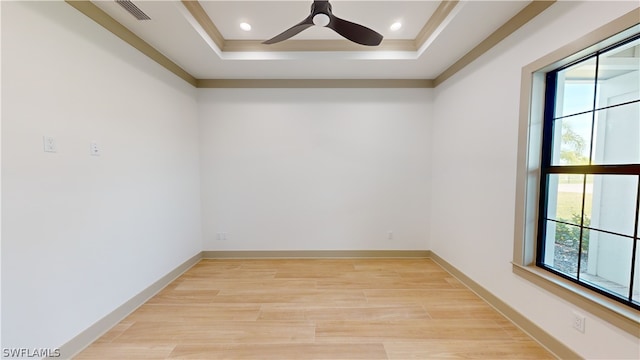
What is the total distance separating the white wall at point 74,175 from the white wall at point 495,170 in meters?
3.53

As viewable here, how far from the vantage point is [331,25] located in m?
1.88

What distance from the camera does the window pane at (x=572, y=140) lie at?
1692 mm

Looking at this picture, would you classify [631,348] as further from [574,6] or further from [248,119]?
[248,119]

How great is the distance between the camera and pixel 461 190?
2832 millimetres

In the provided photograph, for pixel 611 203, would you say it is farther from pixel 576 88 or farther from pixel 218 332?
pixel 218 332

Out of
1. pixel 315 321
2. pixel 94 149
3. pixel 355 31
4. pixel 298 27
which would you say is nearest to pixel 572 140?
pixel 355 31

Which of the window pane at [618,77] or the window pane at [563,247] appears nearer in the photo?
the window pane at [618,77]

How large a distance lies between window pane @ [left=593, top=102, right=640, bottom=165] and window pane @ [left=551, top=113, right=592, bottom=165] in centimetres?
5

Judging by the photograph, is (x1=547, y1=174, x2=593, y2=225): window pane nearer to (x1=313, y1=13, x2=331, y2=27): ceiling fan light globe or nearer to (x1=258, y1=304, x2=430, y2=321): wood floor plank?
(x1=258, y1=304, x2=430, y2=321): wood floor plank

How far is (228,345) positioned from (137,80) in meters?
2.60

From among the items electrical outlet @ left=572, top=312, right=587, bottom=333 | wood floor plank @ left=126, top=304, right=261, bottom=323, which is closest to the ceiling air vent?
wood floor plank @ left=126, top=304, right=261, bottom=323

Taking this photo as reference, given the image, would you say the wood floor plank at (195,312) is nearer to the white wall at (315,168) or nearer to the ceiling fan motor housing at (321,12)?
the white wall at (315,168)

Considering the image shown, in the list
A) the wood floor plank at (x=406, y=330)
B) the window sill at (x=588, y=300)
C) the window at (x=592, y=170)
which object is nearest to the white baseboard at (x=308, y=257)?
the wood floor plank at (x=406, y=330)

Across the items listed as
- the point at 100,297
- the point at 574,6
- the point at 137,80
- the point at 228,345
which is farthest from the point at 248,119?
the point at 574,6
